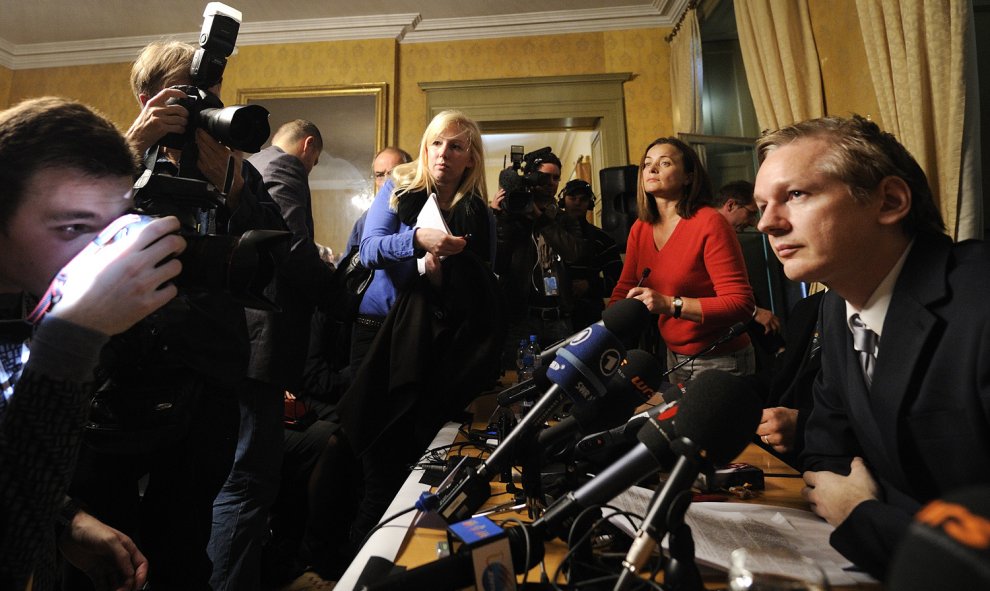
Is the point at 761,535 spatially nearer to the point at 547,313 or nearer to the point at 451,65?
the point at 547,313

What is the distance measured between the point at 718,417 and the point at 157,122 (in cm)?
108

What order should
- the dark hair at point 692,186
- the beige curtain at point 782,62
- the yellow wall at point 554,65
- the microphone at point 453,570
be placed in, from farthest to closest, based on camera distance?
the yellow wall at point 554,65 < the beige curtain at point 782,62 < the dark hair at point 692,186 < the microphone at point 453,570


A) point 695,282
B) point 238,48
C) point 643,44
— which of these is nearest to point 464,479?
point 695,282

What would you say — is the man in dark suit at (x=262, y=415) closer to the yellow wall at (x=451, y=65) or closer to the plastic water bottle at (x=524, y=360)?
the plastic water bottle at (x=524, y=360)

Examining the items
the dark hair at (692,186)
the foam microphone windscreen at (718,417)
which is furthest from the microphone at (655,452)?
the dark hair at (692,186)

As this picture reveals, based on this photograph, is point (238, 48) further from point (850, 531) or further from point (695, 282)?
point (850, 531)

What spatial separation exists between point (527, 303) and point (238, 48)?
4.36 metres

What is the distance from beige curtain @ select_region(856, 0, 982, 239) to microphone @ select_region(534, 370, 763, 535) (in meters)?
1.94

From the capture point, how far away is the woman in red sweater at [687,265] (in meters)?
1.75

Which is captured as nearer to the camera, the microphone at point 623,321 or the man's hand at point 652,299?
the microphone at point 623,321

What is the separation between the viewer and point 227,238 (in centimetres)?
68

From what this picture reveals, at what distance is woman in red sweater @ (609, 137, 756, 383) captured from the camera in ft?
5.73

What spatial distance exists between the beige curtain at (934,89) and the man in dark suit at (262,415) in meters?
2.22

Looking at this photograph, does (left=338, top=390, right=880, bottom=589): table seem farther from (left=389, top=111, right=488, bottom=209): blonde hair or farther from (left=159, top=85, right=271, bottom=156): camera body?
(left=389, top=111, right=488, bottom=209): blonde hair
